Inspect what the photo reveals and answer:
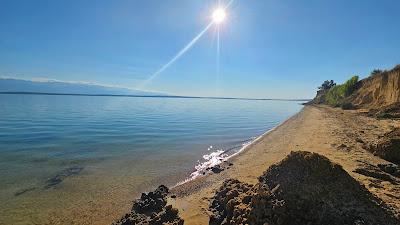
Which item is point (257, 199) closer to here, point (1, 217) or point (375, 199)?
point (375, 199)

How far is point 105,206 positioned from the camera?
1219 cm

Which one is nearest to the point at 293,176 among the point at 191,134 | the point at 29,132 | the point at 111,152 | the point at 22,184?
the point at 22,184

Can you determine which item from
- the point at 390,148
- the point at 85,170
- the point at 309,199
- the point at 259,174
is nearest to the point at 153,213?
the point at 309,199

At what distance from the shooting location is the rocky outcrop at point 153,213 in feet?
31.3

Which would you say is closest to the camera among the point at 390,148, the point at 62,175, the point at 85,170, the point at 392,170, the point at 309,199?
the point at 309,199

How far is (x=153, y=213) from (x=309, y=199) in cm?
593

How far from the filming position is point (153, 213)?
1073 centimetres

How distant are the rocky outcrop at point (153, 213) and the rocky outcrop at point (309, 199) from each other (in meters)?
2.49

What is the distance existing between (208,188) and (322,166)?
23.3 feet

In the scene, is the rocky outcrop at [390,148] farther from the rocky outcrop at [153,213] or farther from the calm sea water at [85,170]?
the rocky outcrop at [153,213]

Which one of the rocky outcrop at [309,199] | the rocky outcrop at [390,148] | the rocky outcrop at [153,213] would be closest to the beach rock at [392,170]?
the rocky outcrop at [390,148]

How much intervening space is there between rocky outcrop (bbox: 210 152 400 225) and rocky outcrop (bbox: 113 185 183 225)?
2490mm

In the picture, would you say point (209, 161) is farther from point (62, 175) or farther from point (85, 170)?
point (62, 175)

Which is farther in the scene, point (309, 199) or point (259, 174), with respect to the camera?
point (259, 174)
